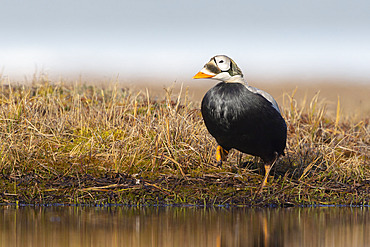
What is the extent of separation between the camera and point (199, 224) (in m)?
7.39

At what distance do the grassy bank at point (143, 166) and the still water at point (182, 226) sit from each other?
1.43 feet

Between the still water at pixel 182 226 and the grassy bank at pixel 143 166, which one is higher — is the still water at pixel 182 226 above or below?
below

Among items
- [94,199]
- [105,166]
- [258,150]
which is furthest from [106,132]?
[258,150]

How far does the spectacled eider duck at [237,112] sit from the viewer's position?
8.78m

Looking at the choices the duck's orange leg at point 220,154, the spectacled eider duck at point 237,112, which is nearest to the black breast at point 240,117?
the spectacled eider duck at point 237,112

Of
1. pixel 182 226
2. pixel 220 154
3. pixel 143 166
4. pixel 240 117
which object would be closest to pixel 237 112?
pixel 240 117

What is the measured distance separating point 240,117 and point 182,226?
2051mm

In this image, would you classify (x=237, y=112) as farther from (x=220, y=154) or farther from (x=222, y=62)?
(x=220, y=154)

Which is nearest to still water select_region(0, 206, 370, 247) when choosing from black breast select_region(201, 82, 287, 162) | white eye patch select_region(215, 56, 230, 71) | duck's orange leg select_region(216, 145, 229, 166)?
black breast select_region(201, 82, 287, 162)

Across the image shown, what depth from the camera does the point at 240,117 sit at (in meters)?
8.77

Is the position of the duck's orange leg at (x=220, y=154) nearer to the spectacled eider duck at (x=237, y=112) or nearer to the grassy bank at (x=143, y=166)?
the grassy bank at (x=143, y=166)

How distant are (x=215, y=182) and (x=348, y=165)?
2166 millimetres

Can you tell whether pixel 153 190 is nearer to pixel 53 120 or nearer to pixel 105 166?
pixel 105 166

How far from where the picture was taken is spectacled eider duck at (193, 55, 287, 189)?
878 cm
